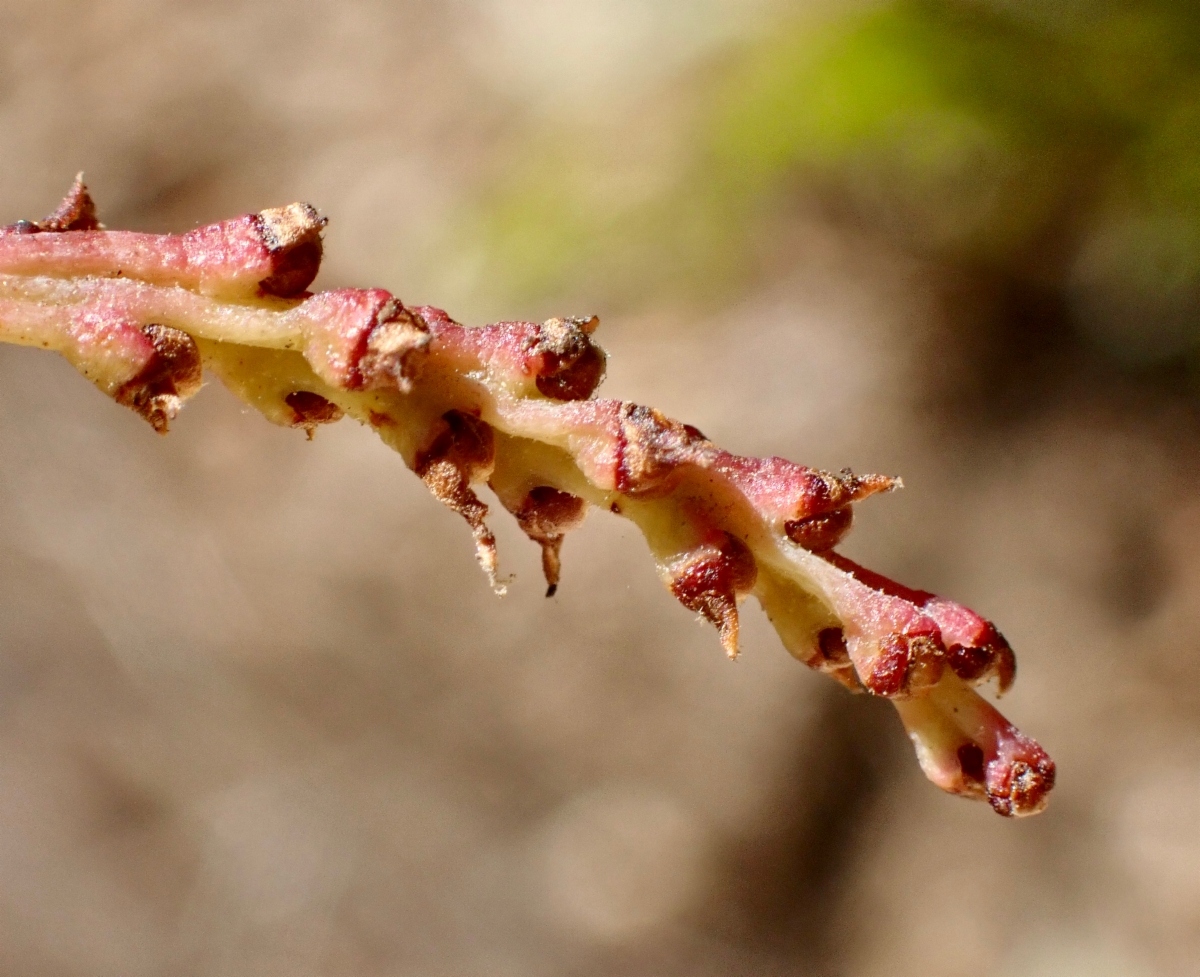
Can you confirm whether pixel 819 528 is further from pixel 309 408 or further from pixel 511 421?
pixel 309 408

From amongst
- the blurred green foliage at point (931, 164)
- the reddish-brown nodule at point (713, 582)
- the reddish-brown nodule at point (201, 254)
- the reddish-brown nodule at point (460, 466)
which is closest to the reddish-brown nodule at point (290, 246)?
the reddish-brown nodule at point (201, 254)

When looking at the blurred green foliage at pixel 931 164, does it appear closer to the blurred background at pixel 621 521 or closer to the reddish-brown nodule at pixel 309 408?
the blurred background at pixel 621 521

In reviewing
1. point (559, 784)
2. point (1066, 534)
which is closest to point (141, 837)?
point (559, 784)

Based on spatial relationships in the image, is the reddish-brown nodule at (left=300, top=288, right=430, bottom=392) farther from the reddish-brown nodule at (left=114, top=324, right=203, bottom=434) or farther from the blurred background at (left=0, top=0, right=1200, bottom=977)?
the blurred background at (left=0, top=0, right=1200, bottom=977)

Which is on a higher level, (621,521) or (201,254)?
(621,521)

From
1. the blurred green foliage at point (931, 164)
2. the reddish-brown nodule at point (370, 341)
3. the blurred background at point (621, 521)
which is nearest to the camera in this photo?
the reddish-brown nodule at point (370, 341)

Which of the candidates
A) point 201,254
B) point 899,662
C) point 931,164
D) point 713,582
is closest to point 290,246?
point 201,254
